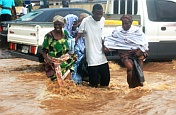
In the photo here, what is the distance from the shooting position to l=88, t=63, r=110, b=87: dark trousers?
7.05m

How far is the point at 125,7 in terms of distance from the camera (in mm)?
11234

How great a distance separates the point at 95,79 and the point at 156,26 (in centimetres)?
377

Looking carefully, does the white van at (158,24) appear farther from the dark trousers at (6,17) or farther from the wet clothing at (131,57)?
the dark trousers at (6,17)

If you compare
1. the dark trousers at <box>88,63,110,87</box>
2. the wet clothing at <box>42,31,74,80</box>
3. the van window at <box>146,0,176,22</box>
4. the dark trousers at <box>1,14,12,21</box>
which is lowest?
the dark trousers at <box>88,63,110,87</box>

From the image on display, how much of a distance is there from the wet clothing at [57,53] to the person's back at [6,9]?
7440 millimetres

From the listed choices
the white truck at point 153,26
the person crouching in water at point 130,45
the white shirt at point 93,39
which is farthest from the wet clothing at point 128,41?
the white truck at point 153,26

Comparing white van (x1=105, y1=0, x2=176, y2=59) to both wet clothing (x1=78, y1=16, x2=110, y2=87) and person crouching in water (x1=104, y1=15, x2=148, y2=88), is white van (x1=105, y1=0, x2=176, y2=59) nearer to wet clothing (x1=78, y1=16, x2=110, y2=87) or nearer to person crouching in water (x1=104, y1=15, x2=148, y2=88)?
person crouching in water (x1=104, y1=15, x2=148, y2=88)

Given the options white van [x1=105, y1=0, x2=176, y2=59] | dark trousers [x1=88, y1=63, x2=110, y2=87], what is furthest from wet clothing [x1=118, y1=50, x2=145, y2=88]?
white van [x1=105, y1=0, x2=176, y2=59]

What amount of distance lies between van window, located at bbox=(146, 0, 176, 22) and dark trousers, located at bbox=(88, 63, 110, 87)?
3.69 m

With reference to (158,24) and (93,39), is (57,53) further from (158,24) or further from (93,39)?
(158,24)

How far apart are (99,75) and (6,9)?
7273mm

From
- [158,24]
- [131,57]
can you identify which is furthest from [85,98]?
[158,24]

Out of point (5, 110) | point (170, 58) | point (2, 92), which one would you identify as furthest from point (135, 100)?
point (170, 58)

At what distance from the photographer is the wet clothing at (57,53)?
21.1ft
